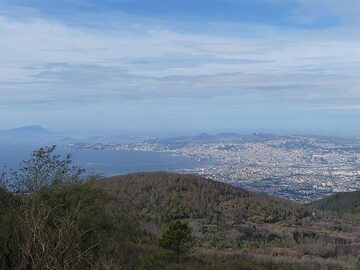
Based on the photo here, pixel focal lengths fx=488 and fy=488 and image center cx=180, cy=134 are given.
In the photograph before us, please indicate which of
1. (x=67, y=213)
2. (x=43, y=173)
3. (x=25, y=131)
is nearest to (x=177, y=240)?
(x=43, y=173)

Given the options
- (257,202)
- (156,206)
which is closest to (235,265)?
(156,206)

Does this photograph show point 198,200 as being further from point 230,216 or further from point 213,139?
point 213,139

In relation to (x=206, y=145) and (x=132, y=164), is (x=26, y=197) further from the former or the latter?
(x=206, y=145)

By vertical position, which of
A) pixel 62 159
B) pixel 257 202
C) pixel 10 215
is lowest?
pixel 257 202

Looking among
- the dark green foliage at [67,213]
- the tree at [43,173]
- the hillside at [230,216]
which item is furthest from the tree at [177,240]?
the hillside at [230,216]

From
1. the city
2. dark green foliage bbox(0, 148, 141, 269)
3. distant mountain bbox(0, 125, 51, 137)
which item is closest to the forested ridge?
dark green foliage bbox(0, 148, 141, 269)

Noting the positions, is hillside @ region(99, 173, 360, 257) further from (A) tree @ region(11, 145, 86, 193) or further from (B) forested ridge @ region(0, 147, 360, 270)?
A: (A) tree @ region(11, 145, 86, 193)

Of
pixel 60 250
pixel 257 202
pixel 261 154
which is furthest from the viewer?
pixel 261 154
